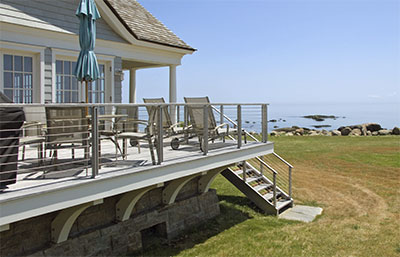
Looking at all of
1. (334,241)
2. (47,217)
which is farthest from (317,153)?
(47,217)

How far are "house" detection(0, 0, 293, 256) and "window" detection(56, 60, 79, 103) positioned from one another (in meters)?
0.03

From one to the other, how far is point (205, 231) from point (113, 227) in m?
2.79

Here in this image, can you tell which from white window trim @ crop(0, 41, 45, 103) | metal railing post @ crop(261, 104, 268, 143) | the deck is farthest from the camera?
metal railing post @ crop(261, 104, 268, 143)

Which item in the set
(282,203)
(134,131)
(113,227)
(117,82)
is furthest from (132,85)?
(113,227)

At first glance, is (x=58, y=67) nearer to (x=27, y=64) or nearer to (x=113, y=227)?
(x=27, y=64)

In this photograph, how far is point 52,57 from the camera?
9.14 metres

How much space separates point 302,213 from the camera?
11.1 meters

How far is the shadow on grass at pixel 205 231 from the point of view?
8195 mm

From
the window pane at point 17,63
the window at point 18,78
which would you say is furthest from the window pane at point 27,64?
the window pane at point 17,63

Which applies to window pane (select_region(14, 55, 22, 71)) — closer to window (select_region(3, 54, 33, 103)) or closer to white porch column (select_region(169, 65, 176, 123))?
window (select_region(3, 54, 33, 103))

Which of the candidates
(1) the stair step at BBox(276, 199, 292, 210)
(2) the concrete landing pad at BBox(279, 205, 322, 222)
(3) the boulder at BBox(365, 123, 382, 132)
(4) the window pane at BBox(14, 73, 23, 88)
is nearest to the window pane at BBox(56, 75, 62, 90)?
(4) the window pane at BBox(14, 73, 23, 88)

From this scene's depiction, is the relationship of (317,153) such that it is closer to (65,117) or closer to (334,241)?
(334,241)

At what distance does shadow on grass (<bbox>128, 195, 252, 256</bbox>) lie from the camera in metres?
8.20

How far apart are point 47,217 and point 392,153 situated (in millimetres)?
19365
